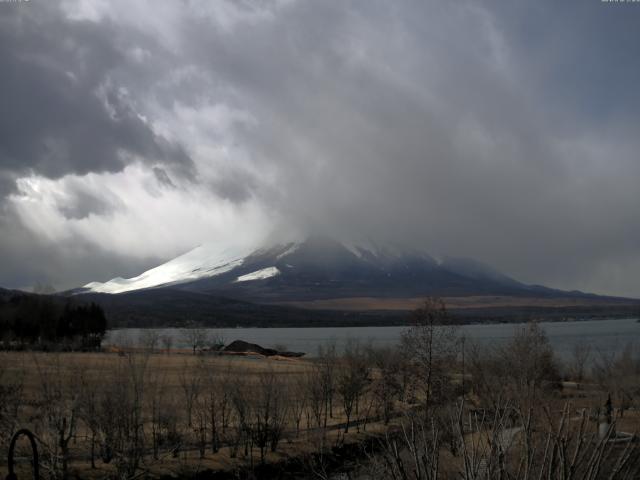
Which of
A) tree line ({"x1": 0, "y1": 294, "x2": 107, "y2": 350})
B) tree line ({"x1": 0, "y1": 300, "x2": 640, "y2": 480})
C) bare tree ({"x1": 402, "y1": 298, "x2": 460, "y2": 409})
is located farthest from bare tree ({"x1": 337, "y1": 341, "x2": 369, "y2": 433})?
tree line ({"x1": 0, "y1": 294, "x2": 107, "y2": 350})

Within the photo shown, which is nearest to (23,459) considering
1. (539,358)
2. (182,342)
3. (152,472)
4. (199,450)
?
(152,472)

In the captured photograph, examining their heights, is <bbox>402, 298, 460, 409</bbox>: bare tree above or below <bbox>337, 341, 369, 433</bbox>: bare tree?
above

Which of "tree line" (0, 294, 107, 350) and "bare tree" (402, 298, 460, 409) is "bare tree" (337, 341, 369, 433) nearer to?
"bare tree" (402, 298, 460, 409)

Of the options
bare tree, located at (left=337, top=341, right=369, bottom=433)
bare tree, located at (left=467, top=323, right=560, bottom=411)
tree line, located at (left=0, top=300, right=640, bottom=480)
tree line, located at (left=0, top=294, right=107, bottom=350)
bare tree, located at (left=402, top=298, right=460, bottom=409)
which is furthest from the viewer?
tree line, located at (left=0, top=294, right=107, bottom=350)

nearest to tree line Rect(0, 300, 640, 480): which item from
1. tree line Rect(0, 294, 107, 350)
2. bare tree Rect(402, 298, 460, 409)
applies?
bare tree Rect(402, 298, 460, 409)

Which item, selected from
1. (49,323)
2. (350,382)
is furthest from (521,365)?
(49,323)

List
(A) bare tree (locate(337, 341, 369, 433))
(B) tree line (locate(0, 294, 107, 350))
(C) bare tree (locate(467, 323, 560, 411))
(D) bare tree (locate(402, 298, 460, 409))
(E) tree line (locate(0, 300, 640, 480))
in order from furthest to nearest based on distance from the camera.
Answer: (B) tree line (locate(0, 294, 107, 350))
(C) bare tree (locate(467, 323, 560, 411))
(D) bare tree (locate(402, 298, 460, 409))
(A) bare tree (locate(337, 341, 369, 433))
(E) tree line (locate(0, 300, 640, 480))

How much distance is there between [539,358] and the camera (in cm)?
4731

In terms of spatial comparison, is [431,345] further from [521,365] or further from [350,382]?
[521,365]

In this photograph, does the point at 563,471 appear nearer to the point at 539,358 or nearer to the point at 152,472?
the point at 152,472

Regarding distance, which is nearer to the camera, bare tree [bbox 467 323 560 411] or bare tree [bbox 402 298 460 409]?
bare tree [bbox 402 298 460 409]

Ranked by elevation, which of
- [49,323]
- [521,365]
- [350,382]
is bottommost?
[350,382]

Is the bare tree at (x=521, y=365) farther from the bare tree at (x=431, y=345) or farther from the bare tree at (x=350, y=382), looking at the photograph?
the bare tree at (x=350, y=382)

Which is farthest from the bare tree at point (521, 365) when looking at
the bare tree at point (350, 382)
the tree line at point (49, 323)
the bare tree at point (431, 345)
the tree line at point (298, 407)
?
the tree line at point (49, 323)
